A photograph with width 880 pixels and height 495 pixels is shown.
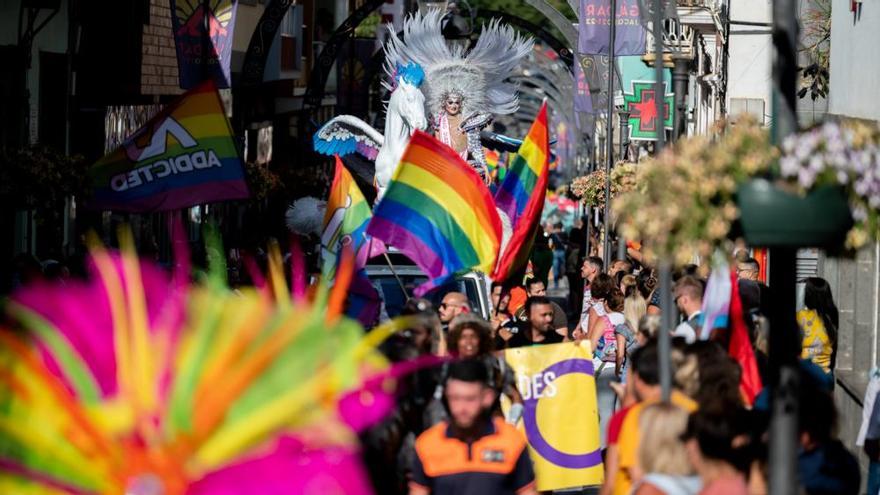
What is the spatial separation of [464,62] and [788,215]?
15.8m

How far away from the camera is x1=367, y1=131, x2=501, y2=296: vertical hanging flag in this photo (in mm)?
12344

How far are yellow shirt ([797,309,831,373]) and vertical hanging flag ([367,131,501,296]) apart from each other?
2.37 meters

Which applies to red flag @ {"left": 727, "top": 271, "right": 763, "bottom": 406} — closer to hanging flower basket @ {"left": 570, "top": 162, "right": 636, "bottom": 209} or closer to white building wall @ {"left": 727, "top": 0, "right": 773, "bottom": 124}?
hanging flower basket @ {"left": 570, "top": 162, "right": 636, "bottom": 209}

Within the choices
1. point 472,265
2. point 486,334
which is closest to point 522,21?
point 472,265

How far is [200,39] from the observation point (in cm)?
→ 2295

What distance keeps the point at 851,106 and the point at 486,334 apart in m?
7.89

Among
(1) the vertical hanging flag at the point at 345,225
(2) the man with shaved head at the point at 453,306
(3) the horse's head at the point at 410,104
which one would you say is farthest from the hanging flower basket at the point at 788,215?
(3) the horse's head at the point at 410,104

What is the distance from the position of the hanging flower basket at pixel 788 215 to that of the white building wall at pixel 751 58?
19.4 metres

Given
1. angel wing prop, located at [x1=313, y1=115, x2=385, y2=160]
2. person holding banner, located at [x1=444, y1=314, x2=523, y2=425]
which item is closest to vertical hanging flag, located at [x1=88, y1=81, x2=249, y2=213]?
person holding banner, located at [x1=444, y1=314, x2=523, y2=425]

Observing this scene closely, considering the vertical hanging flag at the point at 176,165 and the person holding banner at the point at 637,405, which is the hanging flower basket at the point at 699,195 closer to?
the person holding banner at the point at 637,405

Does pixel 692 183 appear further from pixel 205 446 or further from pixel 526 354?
pixel 526 354

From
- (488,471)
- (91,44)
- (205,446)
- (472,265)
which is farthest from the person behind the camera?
(91,44)

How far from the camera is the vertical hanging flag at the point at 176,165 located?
15719 millimetres

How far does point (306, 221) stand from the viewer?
21.3 meters
